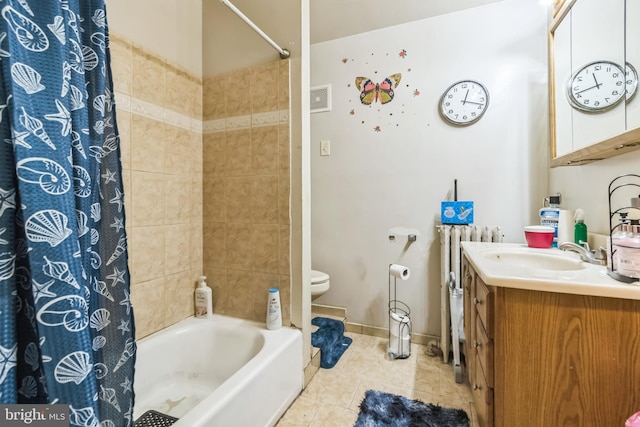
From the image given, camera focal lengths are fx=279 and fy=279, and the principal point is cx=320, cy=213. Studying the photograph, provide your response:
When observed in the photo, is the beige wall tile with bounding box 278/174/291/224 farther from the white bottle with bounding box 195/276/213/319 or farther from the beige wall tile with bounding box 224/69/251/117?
the white bottle with bounding box 195/276/213/319

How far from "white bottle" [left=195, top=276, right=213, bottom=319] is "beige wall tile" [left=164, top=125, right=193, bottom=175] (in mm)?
698

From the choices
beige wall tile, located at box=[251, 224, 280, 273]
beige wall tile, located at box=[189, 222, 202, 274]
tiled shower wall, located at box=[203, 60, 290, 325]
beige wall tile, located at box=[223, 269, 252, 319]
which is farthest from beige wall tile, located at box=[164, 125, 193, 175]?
beige wall tile, located at box=[223, 269, 252, 319]

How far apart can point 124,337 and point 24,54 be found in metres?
0.65

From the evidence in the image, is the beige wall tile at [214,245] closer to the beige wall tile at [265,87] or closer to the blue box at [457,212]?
the beige wall tile at [265,87]

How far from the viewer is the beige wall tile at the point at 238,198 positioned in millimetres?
1608

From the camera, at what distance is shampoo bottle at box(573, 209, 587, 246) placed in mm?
1277

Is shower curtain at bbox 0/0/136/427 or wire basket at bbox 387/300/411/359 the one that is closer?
shower curtain at bbox 0/0/136/427

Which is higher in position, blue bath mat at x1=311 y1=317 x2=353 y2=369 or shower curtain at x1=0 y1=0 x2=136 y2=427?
shower curtain at x1=0 y1=0 x2=136 y2=427

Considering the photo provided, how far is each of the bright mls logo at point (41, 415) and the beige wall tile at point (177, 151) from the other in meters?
1.17

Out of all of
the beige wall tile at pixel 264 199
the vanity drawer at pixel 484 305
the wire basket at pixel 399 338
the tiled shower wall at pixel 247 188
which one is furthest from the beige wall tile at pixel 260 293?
the vanity drawer at pixel 484 305

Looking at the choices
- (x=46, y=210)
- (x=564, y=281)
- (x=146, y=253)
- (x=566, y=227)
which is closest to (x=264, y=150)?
(x=146, y=253)

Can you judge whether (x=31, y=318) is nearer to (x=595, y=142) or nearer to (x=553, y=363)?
(x=553, y=363)

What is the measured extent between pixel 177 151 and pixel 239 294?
0.89 metres

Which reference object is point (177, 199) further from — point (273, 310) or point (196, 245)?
point (273, 310)
